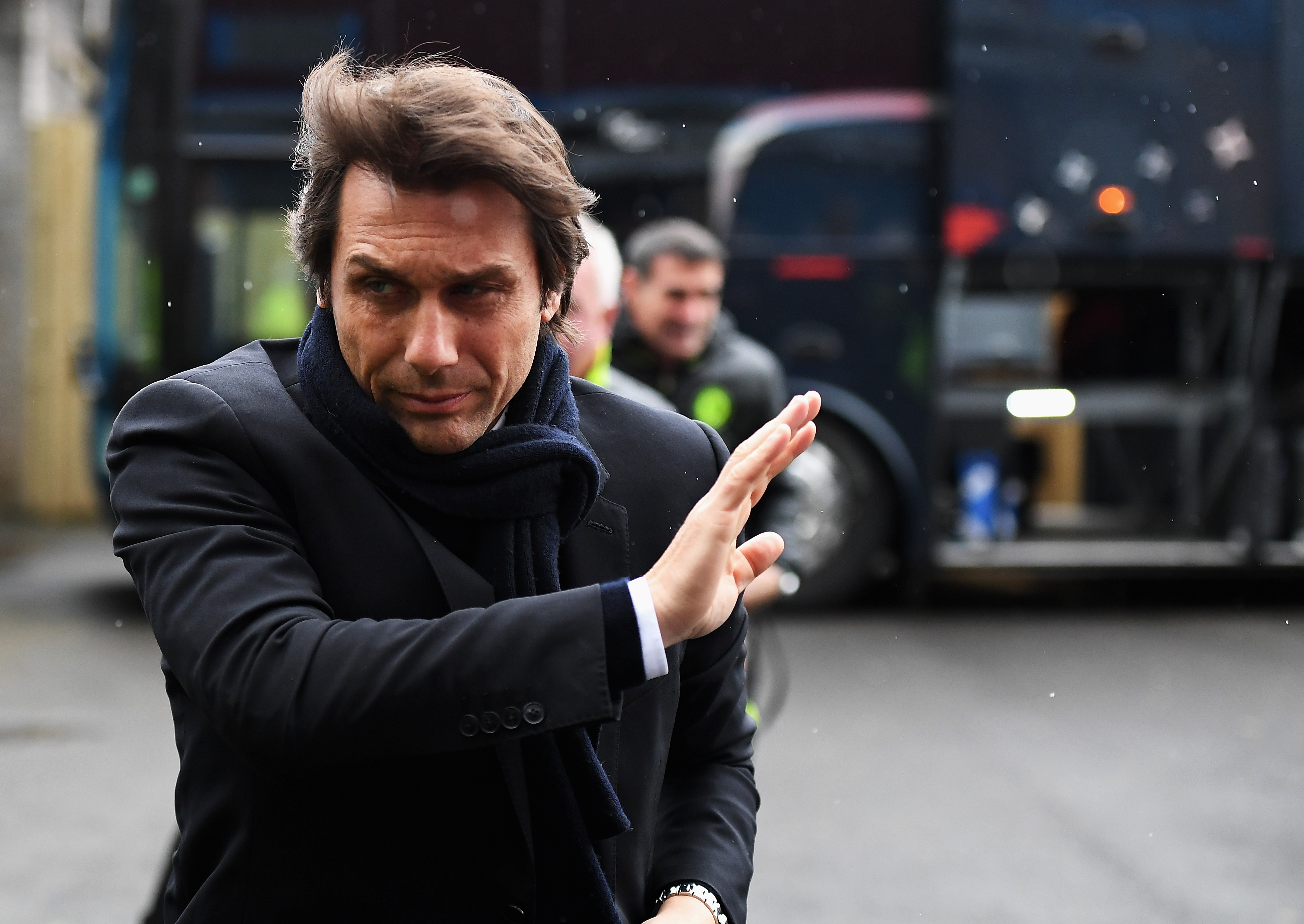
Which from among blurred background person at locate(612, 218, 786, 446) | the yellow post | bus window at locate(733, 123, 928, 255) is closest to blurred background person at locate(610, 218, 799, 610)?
blurred background person at locate(612, 218, 786, 446)

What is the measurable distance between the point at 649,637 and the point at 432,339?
38 cm

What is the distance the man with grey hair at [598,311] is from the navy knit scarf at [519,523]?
5.10ft

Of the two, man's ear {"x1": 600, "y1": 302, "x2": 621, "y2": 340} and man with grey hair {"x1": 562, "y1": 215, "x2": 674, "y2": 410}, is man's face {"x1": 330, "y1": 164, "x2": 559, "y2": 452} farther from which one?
man's ear {"x1": 600, "y1": 302, "x2": 621, "y2": 340}

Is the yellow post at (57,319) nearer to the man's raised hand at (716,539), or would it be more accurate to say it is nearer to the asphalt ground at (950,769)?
the asphalt ground at (950,769)

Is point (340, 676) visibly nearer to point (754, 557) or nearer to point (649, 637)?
point (649, 637)

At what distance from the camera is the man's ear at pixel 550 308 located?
167cm

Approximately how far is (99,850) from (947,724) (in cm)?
341

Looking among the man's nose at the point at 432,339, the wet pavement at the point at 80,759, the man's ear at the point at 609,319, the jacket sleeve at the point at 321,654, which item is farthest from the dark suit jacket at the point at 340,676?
the wet pavement at the point at 80,759

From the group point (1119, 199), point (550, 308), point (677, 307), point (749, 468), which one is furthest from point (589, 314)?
point (1119, 199)

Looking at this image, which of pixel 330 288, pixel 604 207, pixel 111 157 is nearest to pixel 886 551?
pixel 604 207

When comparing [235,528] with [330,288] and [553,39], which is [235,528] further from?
[553,39]

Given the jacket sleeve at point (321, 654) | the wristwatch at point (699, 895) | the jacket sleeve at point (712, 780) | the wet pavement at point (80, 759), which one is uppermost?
the jacket sleeve at point (321, 654)

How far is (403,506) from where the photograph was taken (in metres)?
1.54

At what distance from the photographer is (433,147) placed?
147 centimetres
